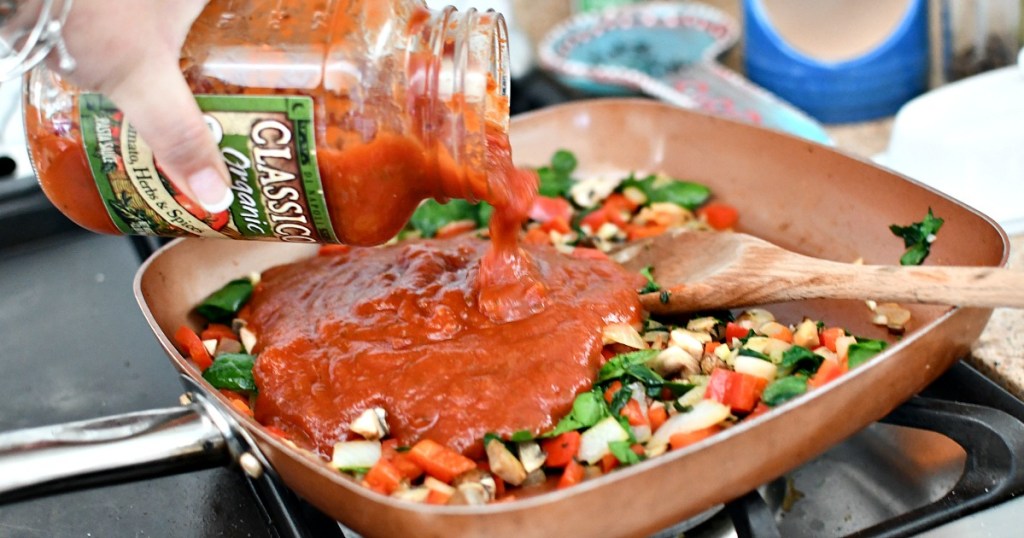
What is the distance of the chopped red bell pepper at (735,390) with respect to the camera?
1004mm

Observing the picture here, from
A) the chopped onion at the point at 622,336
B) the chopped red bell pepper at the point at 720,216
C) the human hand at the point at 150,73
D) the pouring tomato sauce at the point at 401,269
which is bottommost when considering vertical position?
the chopped red bell pepper at the point at 720,216

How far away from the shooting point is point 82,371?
1322 mm

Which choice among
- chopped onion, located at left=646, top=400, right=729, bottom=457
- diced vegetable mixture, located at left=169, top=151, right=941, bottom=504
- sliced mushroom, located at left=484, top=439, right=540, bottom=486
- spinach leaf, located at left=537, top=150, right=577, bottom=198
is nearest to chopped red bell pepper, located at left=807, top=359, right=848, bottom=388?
diced vegetable mixture, located at left=169, top=151, right=941, bottom=504

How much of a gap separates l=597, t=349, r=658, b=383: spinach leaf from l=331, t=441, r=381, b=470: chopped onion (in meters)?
0.27

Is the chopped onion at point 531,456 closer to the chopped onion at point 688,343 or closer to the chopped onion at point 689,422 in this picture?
the chopped onion at point 689,422

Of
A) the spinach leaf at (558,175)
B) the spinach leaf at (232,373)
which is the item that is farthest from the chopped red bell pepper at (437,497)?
the spinach leaf at (558,175)

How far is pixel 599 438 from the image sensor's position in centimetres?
98

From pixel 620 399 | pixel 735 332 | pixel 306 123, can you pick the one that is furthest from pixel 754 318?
pixel 306 123

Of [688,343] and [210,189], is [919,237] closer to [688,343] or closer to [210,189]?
[688,343]

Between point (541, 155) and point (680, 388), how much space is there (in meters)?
0.69

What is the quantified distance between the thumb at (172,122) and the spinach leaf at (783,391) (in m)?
0.60

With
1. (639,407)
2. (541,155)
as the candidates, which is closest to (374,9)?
(639,407)

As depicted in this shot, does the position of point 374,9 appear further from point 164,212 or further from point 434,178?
point 164,212

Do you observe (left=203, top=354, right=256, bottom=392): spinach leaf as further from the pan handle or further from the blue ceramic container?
the blue ceramic container
